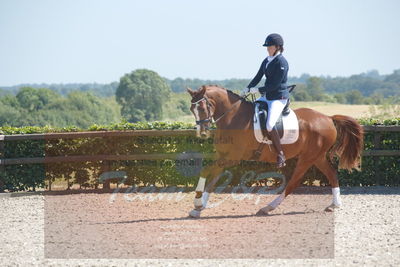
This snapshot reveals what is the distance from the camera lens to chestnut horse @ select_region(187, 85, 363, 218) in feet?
31.4

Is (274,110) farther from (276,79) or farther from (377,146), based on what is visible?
(377,146)

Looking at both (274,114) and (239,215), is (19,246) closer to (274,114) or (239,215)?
(239,215)

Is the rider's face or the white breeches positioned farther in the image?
the rider's face

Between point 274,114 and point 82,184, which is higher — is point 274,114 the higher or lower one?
Answer: the higher one

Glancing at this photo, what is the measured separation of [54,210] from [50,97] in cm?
6998

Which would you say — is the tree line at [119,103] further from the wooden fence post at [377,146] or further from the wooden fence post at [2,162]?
the wooden fence post at [377,146]

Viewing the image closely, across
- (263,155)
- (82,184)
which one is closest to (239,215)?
(263,155)

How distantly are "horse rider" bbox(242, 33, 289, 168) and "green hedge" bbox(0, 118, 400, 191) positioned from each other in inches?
124

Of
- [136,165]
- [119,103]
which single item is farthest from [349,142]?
[119,103]

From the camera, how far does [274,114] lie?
9727 mm

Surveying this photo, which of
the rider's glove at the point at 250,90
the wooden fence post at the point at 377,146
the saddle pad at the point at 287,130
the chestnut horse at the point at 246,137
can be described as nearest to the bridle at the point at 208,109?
the chestnut horse at the point at 246,137

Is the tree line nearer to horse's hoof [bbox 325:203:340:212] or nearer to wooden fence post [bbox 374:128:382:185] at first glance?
wooden fence post [bbox 374:128:382:185]

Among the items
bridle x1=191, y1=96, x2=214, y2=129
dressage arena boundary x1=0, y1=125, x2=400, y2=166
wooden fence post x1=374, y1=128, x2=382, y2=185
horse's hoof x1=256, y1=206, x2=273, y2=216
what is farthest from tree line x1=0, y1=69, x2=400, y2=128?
bridle x1=191, y1=96, x2=214, y2=129

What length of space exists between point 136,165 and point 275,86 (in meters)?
4.45
